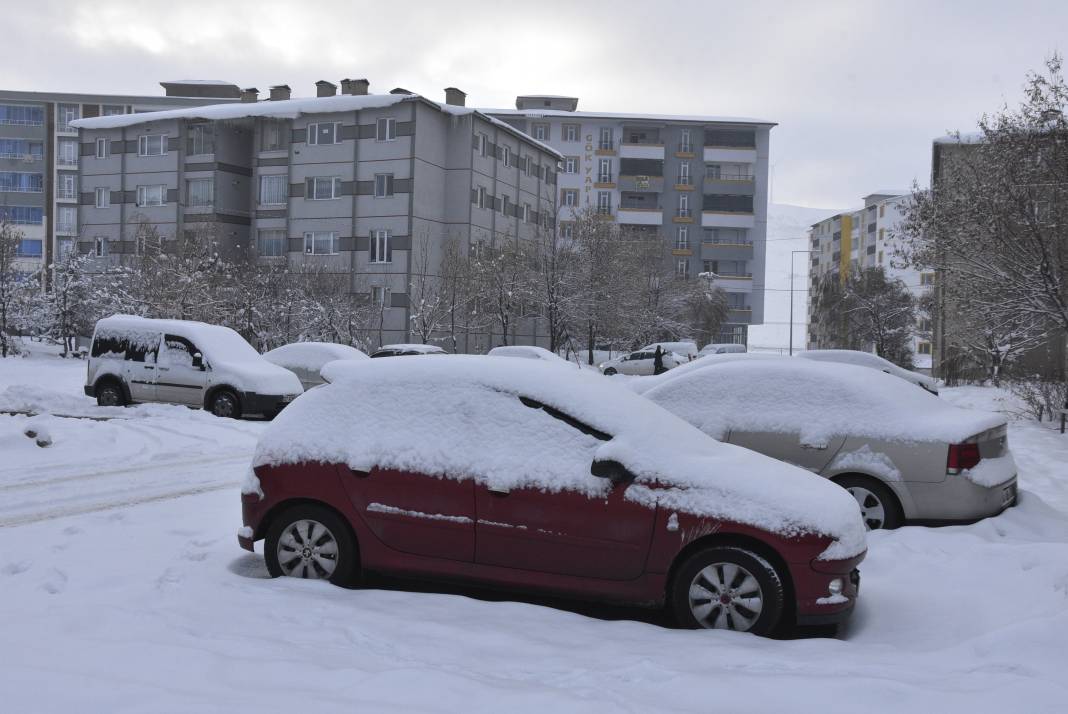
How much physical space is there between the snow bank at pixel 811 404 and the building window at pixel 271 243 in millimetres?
48797

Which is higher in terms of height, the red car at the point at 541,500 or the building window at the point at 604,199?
the building window at the point at 604,199

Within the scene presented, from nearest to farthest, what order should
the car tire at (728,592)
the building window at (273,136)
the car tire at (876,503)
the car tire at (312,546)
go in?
the car tire at (728,592) → the car tire at (312,546) → the car tire at (876,503) → the building window at (273,136)

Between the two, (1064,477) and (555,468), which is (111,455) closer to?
(555,468)

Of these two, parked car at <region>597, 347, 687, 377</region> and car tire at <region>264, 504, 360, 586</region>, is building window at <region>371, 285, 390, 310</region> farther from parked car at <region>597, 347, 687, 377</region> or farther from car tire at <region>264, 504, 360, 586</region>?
car tire at <region>264, 504, 360, 586</region>

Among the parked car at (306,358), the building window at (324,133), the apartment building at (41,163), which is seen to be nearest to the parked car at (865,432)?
the parked car at (306,358)

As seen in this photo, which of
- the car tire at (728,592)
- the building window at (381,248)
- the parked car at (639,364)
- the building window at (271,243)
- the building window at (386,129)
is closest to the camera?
the car tire at (728,592)

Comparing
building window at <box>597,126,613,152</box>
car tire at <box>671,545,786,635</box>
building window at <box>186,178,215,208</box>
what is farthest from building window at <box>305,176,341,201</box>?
car tire at <box>671,545,786,635</box>

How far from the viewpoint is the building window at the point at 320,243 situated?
5241 cm

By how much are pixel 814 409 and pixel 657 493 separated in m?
3.52

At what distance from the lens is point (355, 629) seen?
478cm

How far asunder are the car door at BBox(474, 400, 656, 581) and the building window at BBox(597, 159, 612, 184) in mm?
79766

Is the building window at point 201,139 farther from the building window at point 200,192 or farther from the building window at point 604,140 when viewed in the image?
the building window at point 604,140

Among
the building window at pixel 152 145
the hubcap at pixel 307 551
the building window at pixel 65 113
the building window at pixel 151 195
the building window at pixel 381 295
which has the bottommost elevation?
the hubcap at pixel 307 551

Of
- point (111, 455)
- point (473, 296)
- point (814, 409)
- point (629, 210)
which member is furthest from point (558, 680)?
A: point (629, 210)
